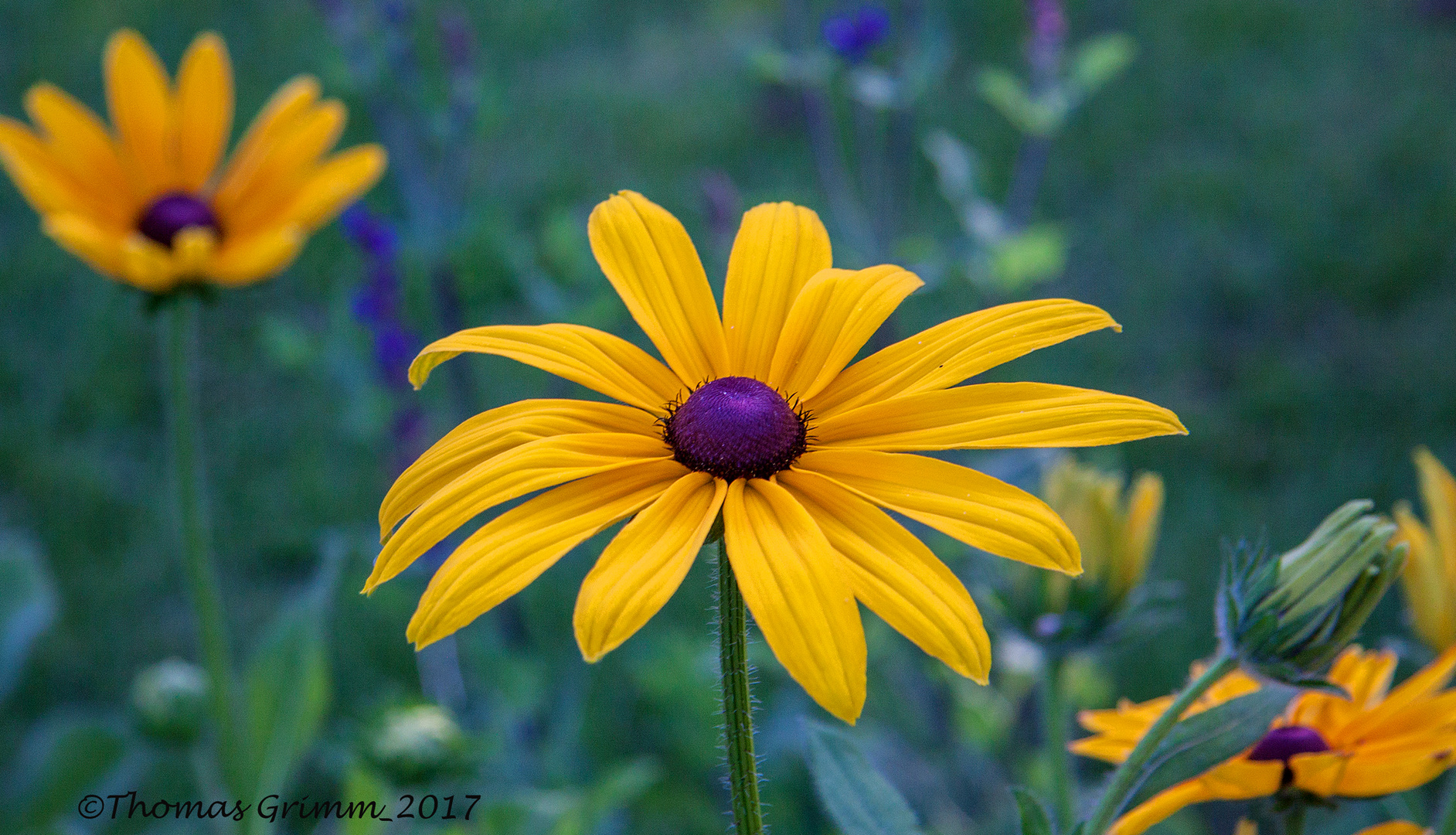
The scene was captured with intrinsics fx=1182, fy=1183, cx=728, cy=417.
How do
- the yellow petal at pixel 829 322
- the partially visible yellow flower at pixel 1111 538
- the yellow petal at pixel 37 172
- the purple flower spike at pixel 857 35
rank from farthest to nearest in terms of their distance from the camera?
the purple flower spike at pixel 857 35, the yellow petal at pixel 37 172, the partially visible yellow flower at pixel 1111 538, the yellow petal at pixel 829 322

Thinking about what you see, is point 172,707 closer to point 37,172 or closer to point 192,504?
point 192,504

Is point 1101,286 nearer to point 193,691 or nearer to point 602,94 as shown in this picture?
point 602,94

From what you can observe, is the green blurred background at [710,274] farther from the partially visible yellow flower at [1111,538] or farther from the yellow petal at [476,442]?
the yellow petal at [476,442]

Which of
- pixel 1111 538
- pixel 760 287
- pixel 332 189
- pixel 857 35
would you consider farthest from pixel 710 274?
pixel 760 287

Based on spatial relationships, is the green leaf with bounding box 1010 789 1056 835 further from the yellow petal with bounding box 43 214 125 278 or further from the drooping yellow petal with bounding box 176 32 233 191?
the drooping yellow petal with bounding box 176 32 233 191

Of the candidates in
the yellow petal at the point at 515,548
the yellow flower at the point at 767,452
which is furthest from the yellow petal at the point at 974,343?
the yellow petal at the point at 515,548

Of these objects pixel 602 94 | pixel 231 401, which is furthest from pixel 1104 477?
pixel 602 94

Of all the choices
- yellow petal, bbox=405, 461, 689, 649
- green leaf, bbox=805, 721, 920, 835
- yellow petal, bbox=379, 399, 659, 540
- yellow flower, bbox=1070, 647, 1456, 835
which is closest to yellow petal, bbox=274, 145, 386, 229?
yellow petal, bbox=379, 399, 659, 540
